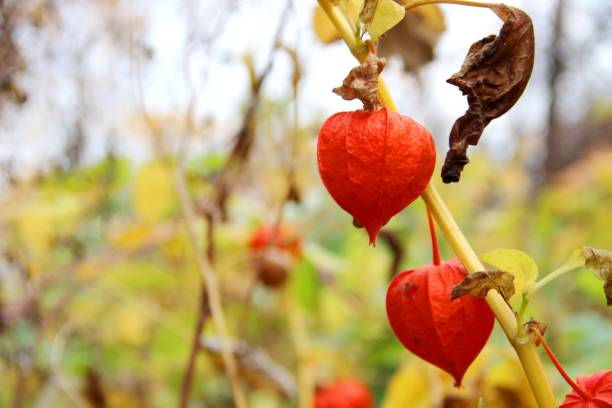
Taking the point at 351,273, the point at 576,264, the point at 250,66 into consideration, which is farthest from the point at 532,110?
the point at 576,264

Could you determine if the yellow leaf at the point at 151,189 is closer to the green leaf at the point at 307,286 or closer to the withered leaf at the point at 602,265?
the green leaf at the point at 307,286

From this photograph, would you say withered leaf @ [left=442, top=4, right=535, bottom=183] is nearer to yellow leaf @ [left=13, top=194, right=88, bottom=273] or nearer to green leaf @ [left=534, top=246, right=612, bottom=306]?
green leaf @ [left=534, top=246, right=612, bottom=306]

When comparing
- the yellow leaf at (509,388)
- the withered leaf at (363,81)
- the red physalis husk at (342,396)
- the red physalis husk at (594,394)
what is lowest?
the red physalis husk at (342,396)

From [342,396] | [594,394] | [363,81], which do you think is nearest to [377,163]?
[363,81]

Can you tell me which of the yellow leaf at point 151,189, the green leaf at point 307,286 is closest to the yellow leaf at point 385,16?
the yellow leaf at point 151,189

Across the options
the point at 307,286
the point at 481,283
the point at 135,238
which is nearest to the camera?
the point at 481,283

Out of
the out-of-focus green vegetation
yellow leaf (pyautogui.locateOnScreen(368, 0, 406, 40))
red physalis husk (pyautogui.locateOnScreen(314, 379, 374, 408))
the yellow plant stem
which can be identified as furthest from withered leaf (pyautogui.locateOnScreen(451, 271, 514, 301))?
red physalis husk (pyautogui.locateOnScreen(314, 379, 374, 408))

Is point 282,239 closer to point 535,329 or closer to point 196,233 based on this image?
point 196,233
